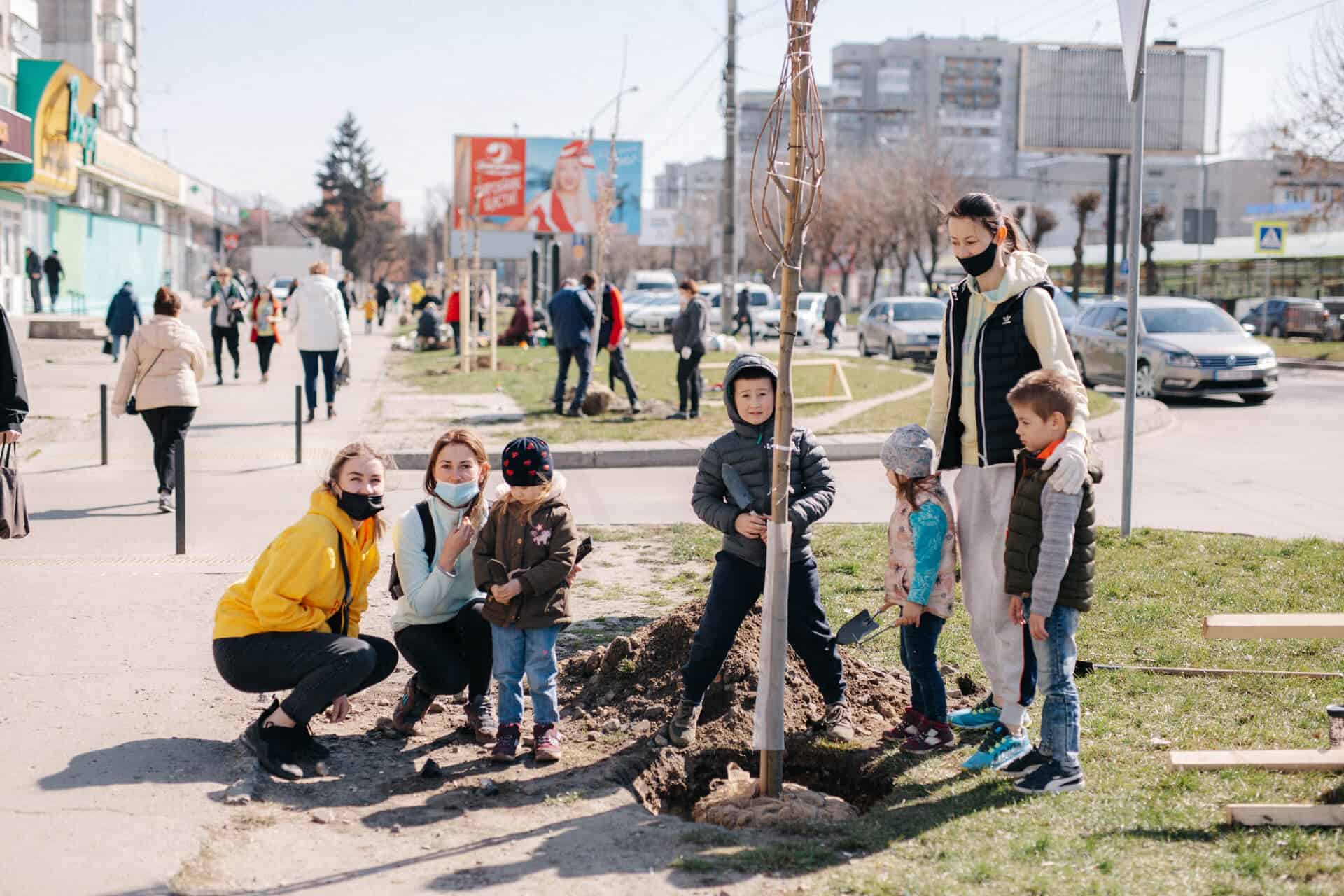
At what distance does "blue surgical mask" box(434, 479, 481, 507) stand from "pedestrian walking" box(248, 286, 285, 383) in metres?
17.2

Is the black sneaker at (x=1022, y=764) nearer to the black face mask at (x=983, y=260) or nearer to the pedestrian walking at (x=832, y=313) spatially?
the black face mask at (x=983, y=260)

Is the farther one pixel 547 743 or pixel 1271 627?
pixel 547 743

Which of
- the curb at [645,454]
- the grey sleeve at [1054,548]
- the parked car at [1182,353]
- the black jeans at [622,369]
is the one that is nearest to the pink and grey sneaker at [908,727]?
the grey sleeve at [1054,548]

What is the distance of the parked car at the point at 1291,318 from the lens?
140 feet

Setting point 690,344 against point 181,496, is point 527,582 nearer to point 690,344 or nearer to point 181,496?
point 181,496

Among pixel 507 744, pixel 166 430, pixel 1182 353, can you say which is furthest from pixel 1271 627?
pixel 1182 353

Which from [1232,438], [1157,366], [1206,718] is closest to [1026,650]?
[1206,718]

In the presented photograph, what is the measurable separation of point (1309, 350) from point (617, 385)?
22.3 metres

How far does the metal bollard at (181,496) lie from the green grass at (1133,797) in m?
3.87

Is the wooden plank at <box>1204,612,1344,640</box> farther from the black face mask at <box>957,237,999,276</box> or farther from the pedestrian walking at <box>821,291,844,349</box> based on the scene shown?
the pedestrian walking at <box>821,291,844,349</box>

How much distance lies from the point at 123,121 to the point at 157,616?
68.3 m

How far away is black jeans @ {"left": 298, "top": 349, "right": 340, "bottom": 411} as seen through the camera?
642 inches

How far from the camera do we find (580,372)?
653 inches

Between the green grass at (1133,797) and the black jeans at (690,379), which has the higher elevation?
the black jeans at (690,379)
